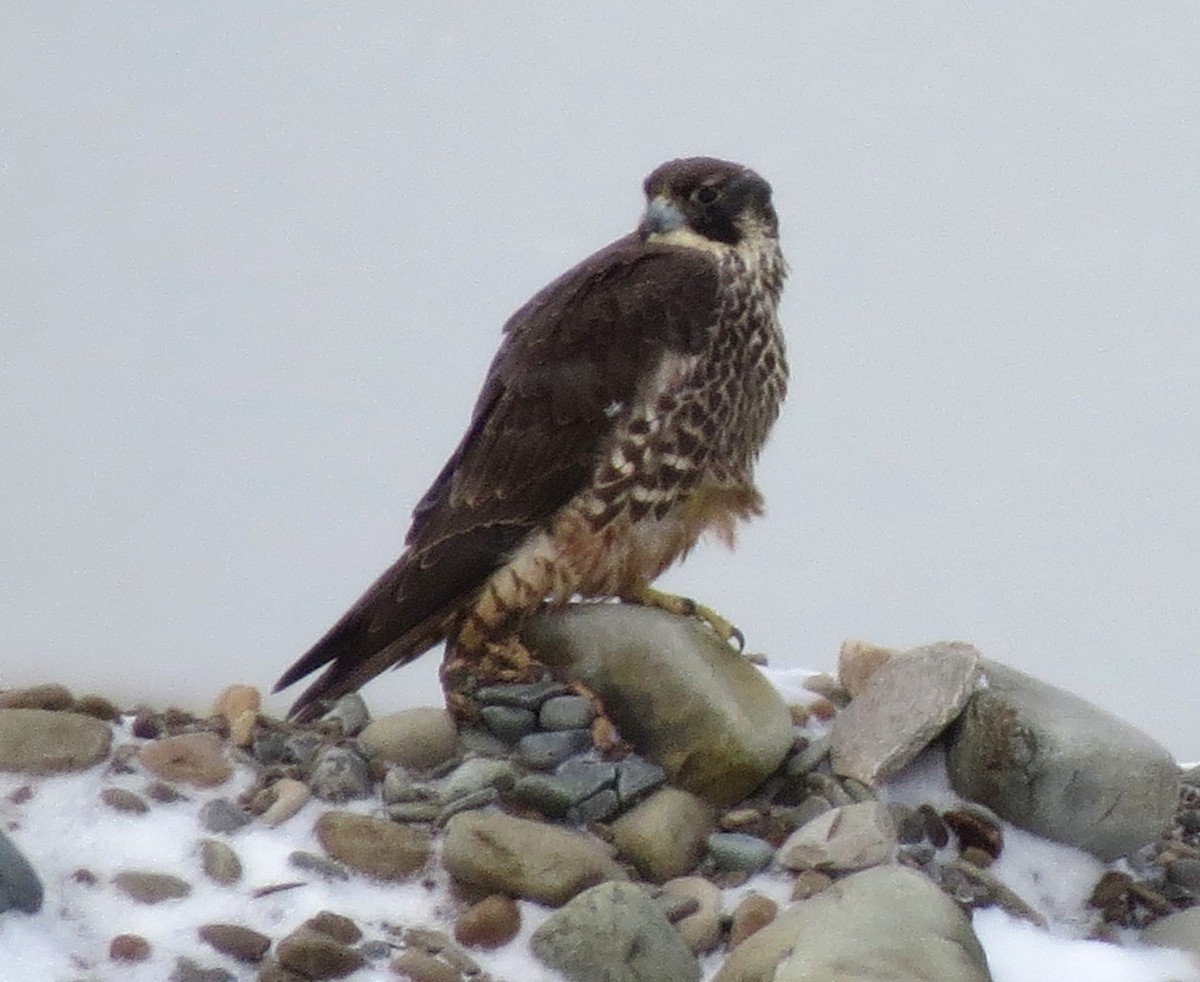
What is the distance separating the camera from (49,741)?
3549 millimetres

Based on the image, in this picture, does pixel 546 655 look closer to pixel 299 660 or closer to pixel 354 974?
pixel 299 660

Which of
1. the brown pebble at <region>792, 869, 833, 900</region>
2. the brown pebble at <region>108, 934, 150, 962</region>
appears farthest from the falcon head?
the brown pebble at <region>108, 934, 150, 962</region>

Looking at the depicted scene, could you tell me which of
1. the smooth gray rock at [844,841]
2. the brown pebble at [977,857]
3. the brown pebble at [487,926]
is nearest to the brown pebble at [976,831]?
the brown pebble at [977,857]

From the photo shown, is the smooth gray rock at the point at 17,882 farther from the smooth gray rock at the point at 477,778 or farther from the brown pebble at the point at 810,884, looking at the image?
the brown pebble at the point at 810,884

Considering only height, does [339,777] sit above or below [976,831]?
below

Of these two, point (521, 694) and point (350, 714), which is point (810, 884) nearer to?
point (521, 694)

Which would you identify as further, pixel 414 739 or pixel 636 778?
pixel 414 739

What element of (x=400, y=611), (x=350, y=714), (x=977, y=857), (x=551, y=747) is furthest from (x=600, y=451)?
(x=977, y=857)

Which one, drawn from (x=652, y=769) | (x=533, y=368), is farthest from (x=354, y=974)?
(x=533, y=368)

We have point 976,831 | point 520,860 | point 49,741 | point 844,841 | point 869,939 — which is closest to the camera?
point 869,939

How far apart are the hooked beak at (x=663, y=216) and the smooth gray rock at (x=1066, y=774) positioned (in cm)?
119

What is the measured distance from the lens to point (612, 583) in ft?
13.3

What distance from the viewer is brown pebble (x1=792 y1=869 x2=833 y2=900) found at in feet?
10.9

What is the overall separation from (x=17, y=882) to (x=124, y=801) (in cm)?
40
